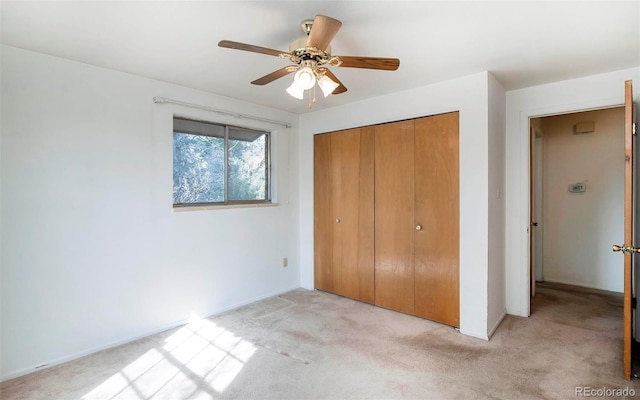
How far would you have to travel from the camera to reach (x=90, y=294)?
2562 millimetres

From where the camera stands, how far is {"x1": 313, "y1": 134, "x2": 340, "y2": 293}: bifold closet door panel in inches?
157

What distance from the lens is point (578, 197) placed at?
4234 mm

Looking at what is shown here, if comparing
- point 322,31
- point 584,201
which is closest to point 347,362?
point 322,31

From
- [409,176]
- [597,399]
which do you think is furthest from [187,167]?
[597,399]

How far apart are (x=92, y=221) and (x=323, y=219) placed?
2418mm

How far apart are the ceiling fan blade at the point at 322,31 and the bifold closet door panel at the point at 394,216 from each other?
5.76ft

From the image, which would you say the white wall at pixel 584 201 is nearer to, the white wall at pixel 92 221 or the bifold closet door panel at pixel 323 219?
the bifold closet door panel at pixel 323 219

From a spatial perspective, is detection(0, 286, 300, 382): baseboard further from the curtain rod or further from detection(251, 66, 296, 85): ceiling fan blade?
detection(251, 66, 296, 85): ceiling fan blade

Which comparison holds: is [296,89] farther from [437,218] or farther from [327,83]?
[437,218]

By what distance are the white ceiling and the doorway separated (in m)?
1.72

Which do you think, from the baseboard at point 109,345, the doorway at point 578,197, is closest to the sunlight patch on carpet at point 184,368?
the baseboard at point 109,345

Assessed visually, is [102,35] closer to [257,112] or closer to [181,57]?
[181,57]

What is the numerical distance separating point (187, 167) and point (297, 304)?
1910mm

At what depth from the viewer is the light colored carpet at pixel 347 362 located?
2.06 metres
